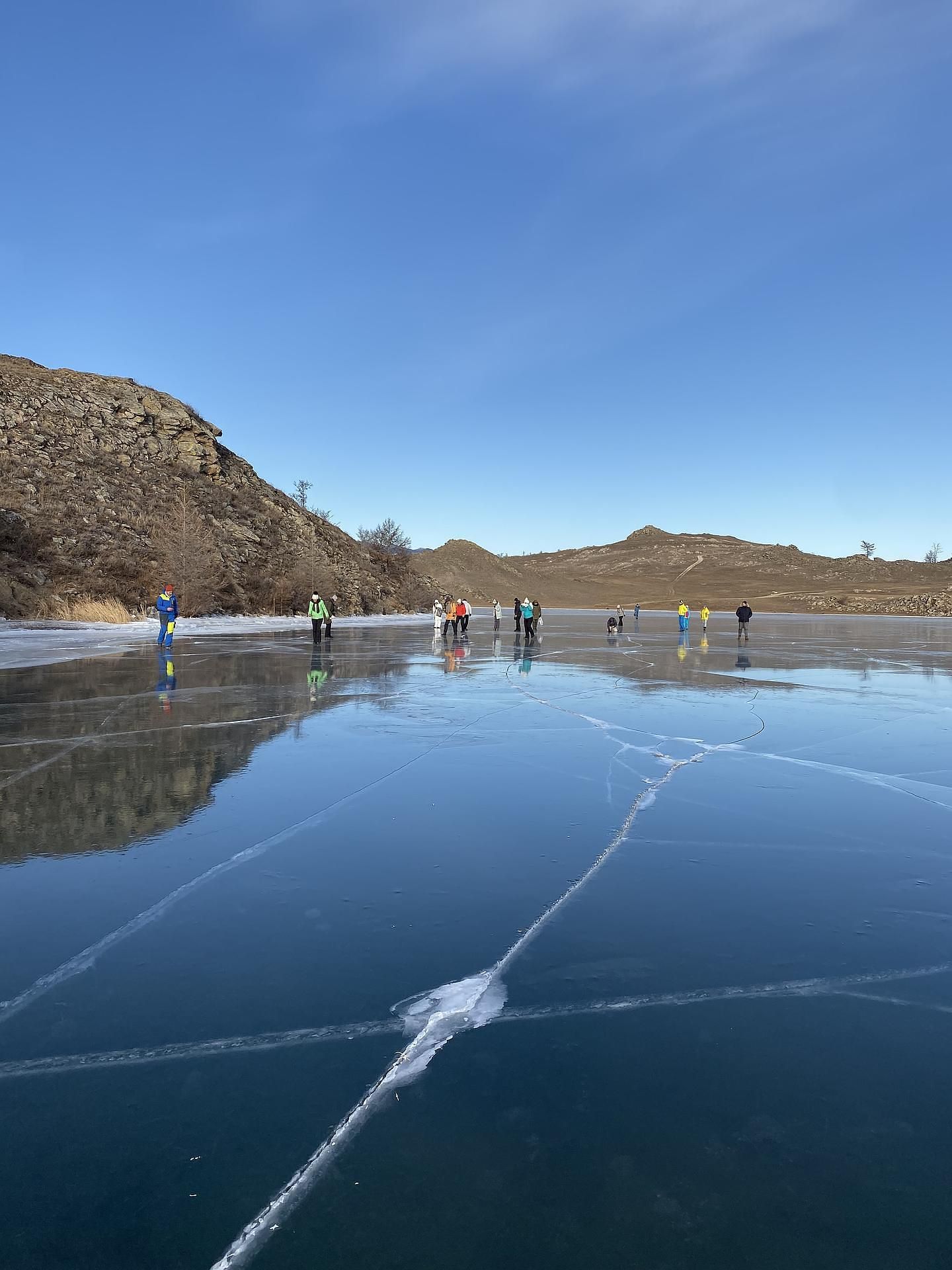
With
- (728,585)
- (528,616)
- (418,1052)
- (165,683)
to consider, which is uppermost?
(728,585)

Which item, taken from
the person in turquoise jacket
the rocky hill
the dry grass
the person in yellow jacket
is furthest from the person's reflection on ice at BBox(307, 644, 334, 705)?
the rocky hill

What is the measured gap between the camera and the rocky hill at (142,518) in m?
43.6

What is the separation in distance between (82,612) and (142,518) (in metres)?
15.5

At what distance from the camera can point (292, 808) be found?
6992 mm

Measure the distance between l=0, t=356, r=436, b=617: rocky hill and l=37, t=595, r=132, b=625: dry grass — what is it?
0.17 meters

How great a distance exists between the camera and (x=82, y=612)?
3656cm

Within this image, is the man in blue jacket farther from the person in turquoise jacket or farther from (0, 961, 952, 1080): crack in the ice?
(0, 961, 952, 1080): crack in the ice

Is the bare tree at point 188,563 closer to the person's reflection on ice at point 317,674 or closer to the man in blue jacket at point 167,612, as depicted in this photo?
the man in blue jacket at point 167,612

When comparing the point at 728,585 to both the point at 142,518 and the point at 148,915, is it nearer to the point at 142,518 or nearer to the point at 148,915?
the point at 142,518

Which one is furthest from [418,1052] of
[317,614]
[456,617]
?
[456,617]

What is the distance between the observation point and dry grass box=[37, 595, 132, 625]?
119ft

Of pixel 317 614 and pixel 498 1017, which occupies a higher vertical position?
pixel 317 614

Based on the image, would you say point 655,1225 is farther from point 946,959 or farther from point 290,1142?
point 946,959

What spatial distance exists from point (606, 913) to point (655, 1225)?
2.36m
